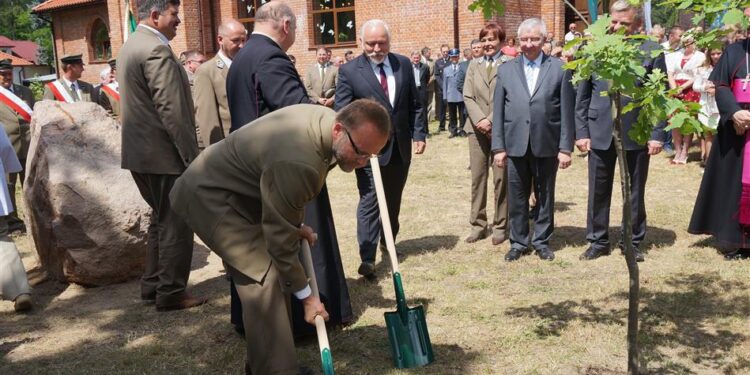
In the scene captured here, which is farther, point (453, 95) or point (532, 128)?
point (453, 95)

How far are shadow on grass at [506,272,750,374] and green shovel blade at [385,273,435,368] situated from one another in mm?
881

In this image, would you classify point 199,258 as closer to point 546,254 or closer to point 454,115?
point 546,254

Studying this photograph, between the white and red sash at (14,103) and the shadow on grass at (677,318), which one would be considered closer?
the shadow on grass at (677,318)

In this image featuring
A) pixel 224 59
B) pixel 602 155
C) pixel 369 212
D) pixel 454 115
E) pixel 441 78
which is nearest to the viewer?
pixel 369 212

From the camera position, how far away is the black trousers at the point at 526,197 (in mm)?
6176

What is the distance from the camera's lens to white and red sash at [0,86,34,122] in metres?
8.43

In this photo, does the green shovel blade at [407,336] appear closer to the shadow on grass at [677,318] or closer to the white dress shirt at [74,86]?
the shadow on grass at [677,318]

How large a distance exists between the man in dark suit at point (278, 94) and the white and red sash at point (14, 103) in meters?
5.19

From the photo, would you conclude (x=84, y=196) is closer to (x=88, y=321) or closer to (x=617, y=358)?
(x=88, y=321)

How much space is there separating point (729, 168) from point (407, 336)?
12.3ft

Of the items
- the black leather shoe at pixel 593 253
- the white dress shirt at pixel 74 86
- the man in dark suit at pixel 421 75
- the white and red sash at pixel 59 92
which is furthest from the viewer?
the man in dark suit at pixel 421 75

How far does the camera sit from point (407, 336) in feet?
13.1

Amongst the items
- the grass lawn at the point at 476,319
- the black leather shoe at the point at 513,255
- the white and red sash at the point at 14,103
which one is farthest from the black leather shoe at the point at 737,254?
the white and red sash at the point at 14,103

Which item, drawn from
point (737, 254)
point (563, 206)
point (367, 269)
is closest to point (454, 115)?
point (563, 206)
